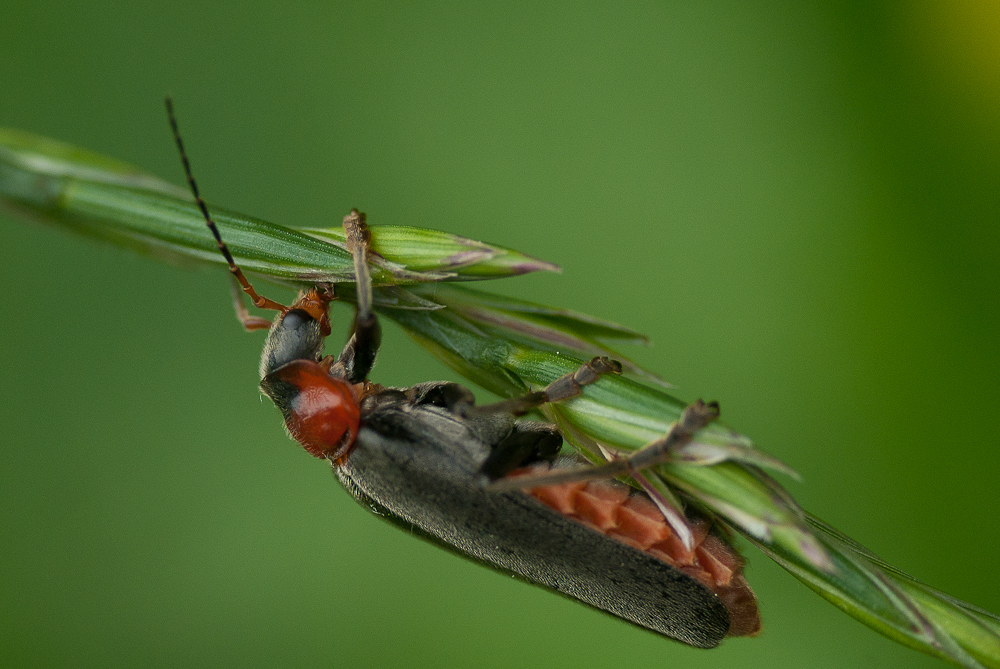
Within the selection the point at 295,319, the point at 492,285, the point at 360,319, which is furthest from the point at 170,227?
the point at 492,285

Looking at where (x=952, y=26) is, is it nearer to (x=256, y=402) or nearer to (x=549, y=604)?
(x=549, y=604)

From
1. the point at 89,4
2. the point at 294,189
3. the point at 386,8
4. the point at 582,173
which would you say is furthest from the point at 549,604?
the point at 89,4

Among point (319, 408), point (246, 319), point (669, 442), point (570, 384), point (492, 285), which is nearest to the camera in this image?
point (669, 442)

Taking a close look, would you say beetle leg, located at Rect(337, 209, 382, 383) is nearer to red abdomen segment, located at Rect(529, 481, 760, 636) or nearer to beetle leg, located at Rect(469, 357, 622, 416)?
beetle leg, located at Rect(469, 357, 622, 416)

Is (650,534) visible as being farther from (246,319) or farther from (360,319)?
(246,319)

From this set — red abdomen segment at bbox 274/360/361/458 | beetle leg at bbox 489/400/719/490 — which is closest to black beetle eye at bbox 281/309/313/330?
red abdomen segment at bbox 274/360/361/458

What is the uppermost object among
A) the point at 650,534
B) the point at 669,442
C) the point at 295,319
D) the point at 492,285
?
the point at 492,285

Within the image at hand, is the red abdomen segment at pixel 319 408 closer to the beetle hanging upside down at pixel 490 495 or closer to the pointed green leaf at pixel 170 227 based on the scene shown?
the beetle hanging upside down at pixel 490 495
